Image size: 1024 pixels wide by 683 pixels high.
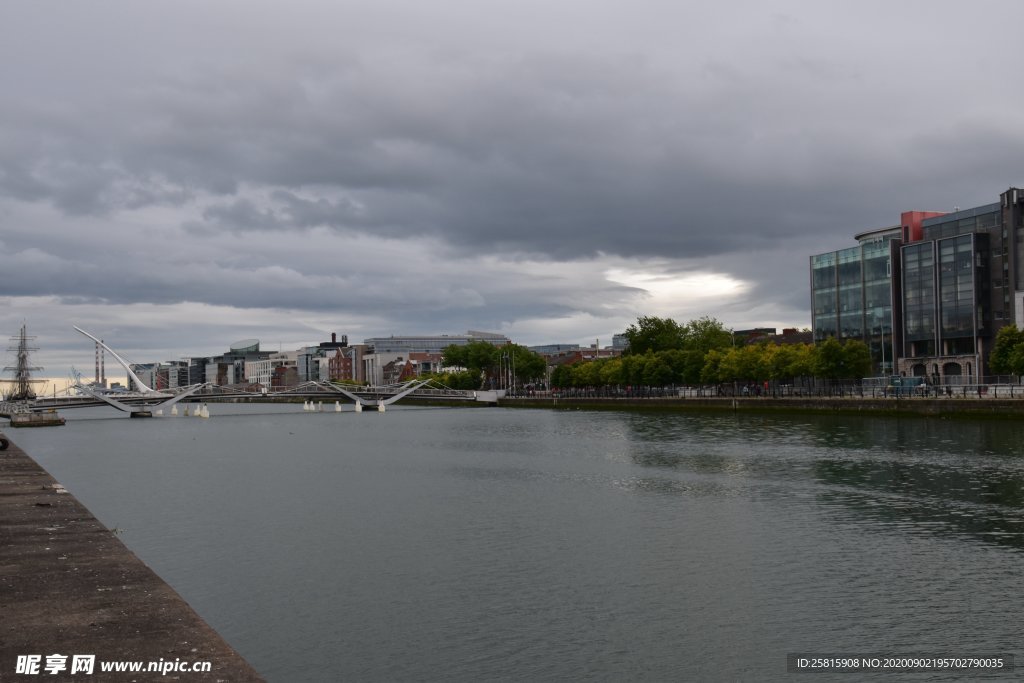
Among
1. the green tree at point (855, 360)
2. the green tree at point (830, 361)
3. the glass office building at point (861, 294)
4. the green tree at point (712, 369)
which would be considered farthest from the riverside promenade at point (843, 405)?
the glass office building at point (861, 294)

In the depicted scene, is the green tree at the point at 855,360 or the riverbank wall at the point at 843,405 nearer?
the riverbank wall at the point at 843,405

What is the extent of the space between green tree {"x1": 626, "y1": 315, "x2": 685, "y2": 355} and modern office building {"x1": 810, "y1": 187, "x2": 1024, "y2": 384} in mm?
39761

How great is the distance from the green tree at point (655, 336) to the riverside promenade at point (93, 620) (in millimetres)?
133124

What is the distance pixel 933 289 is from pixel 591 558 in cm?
8470

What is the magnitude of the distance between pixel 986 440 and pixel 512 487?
93.4ft

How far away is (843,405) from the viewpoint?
77.0 m

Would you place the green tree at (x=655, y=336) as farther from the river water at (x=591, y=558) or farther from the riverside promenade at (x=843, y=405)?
the river water at (x=591, y=558)

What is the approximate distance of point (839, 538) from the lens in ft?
80.0

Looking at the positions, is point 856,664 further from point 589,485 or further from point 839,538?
point 589,485

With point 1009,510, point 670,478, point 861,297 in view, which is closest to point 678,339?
point 861,297

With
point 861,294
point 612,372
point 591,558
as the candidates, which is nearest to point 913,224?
point 861,294

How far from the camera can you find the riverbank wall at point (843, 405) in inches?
2454

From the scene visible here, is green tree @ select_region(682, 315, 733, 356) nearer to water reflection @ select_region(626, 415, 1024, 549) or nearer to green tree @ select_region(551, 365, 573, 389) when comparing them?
green tree @ select_region(551, 365, 573, 389)

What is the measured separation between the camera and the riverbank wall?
205ft
